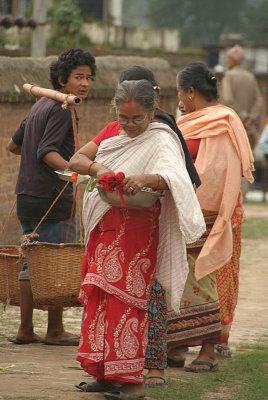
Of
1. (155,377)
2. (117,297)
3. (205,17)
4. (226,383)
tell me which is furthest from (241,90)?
(205,17)

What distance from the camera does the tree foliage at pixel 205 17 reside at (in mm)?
57688

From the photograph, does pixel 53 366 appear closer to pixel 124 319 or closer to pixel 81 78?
pixel 124 319

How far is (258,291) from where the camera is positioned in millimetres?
8727

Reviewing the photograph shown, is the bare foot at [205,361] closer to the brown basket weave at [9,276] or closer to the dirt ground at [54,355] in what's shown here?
the dirt ground at [54,355]

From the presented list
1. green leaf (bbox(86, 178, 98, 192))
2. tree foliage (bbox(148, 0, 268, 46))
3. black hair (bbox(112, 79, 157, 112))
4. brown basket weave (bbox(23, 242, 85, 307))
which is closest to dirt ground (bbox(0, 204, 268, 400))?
brown basket weave (bbox(23, 242, 85, 307))

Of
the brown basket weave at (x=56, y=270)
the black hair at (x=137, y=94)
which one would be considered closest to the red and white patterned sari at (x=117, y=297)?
the black hair at (x=137, y=94)

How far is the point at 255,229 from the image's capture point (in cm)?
1299

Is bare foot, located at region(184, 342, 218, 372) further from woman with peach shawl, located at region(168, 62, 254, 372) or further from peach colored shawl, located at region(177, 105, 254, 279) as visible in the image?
peach colored shawl, located at region(177, 105, 254, 279)

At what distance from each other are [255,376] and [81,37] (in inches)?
625

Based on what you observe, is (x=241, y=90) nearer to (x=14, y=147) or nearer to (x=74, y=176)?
(x=14, y=147)

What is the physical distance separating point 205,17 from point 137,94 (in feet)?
182

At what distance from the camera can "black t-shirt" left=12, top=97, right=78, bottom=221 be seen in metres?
5.92

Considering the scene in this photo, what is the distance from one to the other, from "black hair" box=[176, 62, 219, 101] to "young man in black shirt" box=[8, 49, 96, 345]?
0.68 meters

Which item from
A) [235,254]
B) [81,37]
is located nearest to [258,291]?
[235,254]
